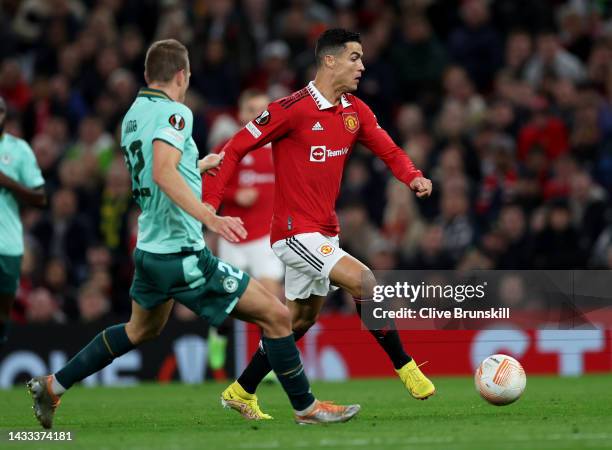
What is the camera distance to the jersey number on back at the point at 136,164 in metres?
8.20

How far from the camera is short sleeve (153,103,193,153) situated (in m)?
7.96

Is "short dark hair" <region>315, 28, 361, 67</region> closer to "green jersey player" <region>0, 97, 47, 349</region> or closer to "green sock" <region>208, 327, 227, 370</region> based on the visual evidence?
"green jersey player" <region>0, 97, 47, 349</region>

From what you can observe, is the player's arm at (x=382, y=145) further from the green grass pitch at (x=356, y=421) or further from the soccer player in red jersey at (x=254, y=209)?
the soccer player in red jersey at (x=254, y=209)

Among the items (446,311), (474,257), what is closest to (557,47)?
(474,257)

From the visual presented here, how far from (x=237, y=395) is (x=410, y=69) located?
29.9 ft

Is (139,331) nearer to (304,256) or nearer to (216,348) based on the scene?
(304,256)

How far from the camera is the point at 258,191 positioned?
1312 cm

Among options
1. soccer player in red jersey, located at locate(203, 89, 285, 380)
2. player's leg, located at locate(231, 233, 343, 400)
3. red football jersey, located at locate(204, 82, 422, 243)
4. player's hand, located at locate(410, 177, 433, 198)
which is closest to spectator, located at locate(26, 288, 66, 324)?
soccer player in red jersey, located at locate(203, 89, 285, 380)

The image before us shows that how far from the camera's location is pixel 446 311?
9.94 metres

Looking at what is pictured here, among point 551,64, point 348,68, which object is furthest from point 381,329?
point 551,64

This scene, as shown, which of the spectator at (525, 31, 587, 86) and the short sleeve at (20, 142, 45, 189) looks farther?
the spectator at (525, 31, 587, 86)

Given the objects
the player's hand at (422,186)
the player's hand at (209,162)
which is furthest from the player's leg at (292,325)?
the player's hand at (209,162)

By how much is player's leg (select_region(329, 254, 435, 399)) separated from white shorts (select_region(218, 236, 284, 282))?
13.4 ft

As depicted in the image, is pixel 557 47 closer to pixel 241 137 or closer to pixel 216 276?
pixel 241 137
